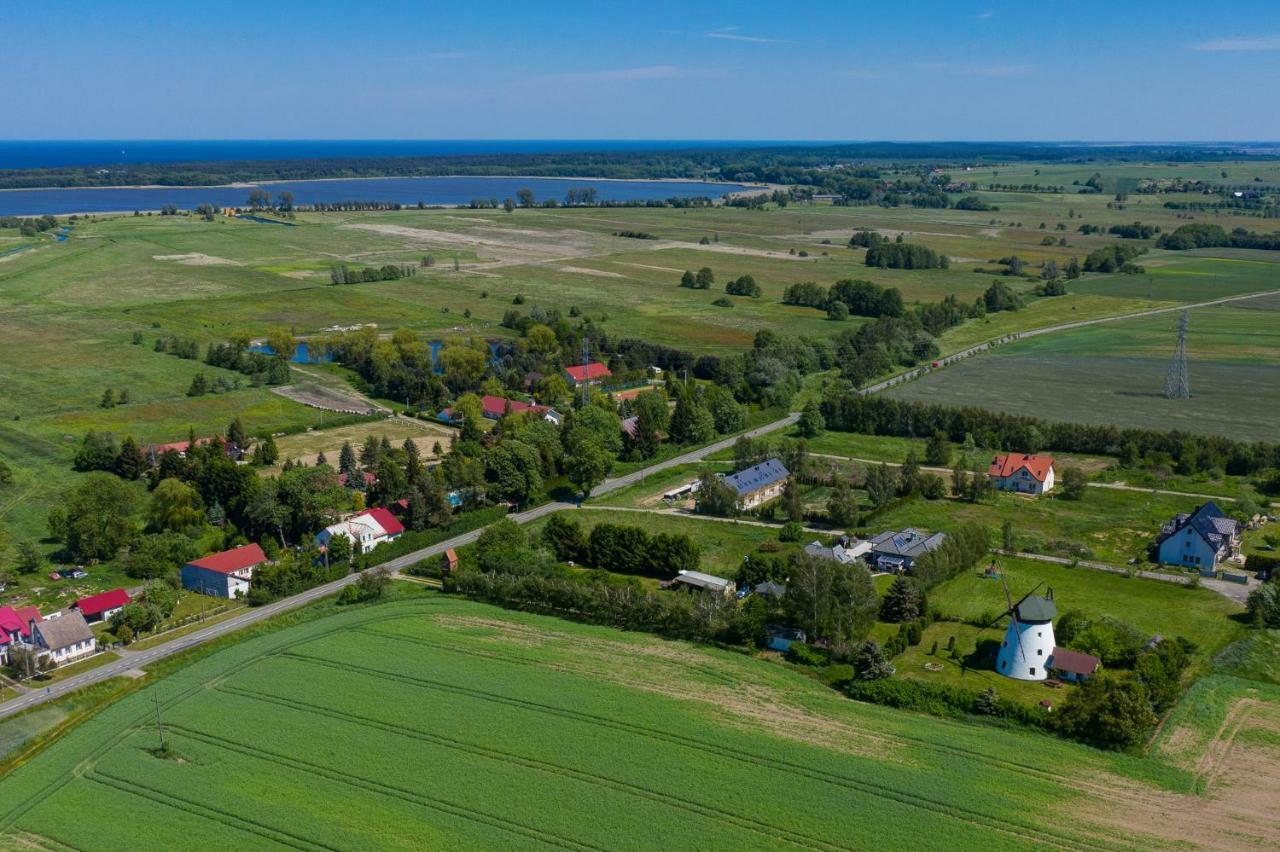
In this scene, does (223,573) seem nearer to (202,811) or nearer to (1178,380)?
(202,811)

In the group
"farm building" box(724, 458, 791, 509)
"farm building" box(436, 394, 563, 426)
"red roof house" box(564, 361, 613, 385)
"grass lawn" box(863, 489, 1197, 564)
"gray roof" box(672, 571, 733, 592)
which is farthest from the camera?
"red roof house" box(564, 361, 613, 385)

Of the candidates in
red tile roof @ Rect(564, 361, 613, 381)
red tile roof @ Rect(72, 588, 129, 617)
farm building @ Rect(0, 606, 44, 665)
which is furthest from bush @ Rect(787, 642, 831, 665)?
red tile roof @ Rect(564, 361, 613, 381)

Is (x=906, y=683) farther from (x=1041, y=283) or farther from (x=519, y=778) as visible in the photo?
(x=1041, y=283)

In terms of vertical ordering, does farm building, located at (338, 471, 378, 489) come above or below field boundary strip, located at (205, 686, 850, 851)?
above

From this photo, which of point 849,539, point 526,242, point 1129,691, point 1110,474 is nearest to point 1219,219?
point 526,242

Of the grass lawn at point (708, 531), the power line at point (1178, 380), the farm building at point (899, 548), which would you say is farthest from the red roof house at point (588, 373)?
the power line at point (1178, 380)

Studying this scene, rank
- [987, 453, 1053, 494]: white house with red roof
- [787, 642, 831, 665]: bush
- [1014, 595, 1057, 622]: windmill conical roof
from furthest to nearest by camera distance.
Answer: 1. [987, 453, 1053, 494]: white house with red roof
2. [787, 642, 831, 665]: bush
3. [1014, 595, 1057, 622]: windmill conical roof

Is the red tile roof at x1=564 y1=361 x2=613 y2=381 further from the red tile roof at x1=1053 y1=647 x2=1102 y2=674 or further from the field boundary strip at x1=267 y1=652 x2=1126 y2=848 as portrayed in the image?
the red tile roof at x1=1053 y1=647 x2=1102 y2=674
